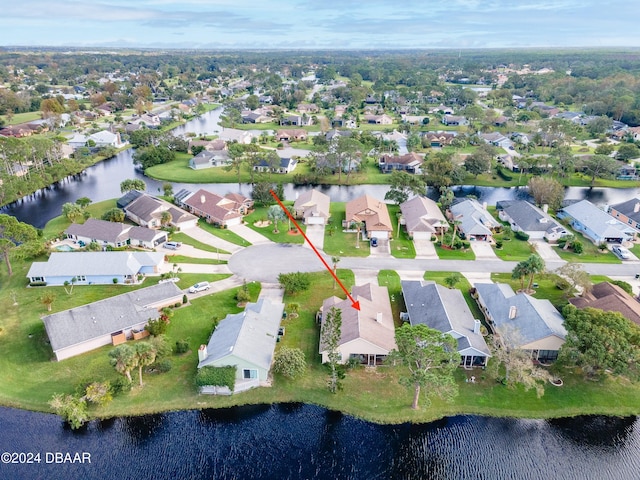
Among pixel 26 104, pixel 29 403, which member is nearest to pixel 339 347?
pixel 29 403

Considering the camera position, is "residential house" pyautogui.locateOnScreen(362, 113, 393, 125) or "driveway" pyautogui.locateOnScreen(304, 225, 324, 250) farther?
"residential house" pyautogui.locateOnScreen(362, 113, 393, 125)

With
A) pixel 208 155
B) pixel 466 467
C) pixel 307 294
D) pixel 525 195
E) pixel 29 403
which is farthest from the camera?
pixel 208 155

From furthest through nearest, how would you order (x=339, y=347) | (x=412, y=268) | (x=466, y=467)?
(x=412, y=268), (x=339, y=347), (x=466, y=467)

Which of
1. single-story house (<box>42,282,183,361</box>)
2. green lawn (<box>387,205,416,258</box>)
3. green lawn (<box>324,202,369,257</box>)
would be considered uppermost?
single-story house (<box>42,282,183,361</box>)

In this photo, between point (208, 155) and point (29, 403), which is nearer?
point (29, 403)

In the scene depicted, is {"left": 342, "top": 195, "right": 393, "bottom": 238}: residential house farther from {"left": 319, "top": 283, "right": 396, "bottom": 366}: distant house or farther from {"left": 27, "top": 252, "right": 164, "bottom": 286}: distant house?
{"left": 27, "top": 252, "right": 164, "bottom": 286}: distant house

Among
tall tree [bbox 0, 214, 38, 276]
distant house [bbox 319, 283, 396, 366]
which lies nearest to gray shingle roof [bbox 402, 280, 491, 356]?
distant house [bbox 319, 283, 396, 366]

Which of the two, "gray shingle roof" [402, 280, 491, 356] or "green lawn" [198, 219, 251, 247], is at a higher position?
"gray shingle roof" [402, 280, 491, 356]

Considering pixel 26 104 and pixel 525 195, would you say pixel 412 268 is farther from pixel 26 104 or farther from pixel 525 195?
pixel 26 104

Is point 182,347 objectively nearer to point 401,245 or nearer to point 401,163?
point 401,245
